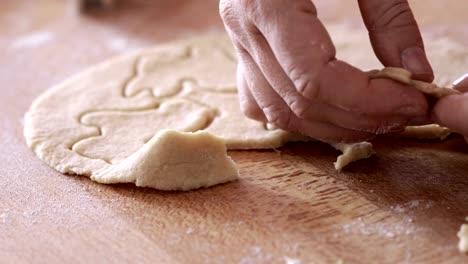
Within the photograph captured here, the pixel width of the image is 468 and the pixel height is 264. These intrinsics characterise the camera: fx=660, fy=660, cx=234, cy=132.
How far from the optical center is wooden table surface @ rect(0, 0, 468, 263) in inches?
42.5

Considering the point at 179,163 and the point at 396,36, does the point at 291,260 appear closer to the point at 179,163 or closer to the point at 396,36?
the point at 179,163

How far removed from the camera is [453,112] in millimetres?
1132

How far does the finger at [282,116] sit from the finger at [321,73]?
0.12 metres

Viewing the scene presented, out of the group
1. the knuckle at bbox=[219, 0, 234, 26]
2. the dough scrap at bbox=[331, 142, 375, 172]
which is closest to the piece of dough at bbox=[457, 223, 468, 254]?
the dough scrap at bbox=[331, 142, 375, 172]

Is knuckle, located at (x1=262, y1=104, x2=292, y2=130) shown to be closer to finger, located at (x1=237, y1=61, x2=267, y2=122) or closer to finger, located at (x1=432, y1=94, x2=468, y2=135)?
finger, located at (x1=237, y1=61, x2=267, y2=122)

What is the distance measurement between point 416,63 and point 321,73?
0.23 metres

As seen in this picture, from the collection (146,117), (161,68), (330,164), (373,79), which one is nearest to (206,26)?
(161,68)

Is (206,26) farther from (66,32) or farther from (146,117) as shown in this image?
(146,117)

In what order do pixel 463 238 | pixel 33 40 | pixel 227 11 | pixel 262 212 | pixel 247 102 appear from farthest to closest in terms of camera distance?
pixel 33 40 < pixel 247 102 < pixel 227 11 < pixel 262 212 < pixel 463 238

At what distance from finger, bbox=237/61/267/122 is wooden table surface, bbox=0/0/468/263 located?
8 centimetres

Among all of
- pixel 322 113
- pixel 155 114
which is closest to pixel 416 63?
pixel 322 113

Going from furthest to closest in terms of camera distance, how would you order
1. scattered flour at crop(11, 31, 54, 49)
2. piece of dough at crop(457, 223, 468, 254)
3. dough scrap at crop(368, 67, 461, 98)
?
scattered flour at crop(11, 31, 54, 49) < dough scrap at crop(368, 67, 461, 98) < piece of dough at crop(457, 223, 468, 254)

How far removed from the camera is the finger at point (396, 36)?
1233mm

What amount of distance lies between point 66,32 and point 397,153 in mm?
1330
